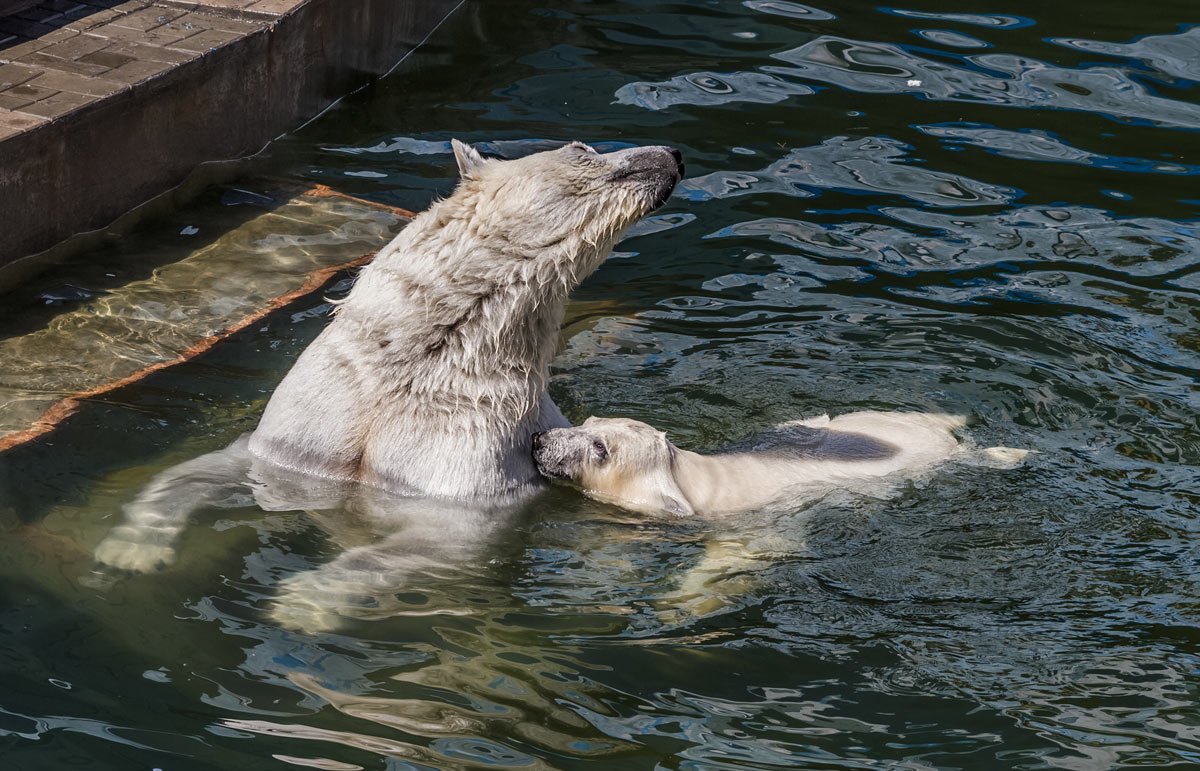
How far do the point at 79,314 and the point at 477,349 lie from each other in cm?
289

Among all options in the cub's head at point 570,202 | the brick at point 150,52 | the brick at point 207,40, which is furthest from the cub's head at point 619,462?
the brick at point 207,40

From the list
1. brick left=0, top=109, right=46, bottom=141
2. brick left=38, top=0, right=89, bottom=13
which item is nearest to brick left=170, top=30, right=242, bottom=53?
brick left=38, top=0, right=89, bottom=13

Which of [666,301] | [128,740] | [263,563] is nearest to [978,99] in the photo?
[666,301]

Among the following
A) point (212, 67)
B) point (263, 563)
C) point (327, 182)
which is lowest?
point (263, 563)

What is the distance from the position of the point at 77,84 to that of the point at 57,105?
0.39 metres

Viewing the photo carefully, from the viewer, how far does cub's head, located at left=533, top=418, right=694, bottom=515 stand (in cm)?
557

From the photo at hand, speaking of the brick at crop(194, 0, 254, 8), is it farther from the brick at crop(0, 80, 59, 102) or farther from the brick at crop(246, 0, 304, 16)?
the brick at crop(0, 80, 59, 102)

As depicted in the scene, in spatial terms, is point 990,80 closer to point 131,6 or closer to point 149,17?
point 149,17

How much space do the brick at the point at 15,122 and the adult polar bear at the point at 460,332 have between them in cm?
274

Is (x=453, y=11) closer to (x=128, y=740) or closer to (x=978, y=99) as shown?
(x=978, y=99)

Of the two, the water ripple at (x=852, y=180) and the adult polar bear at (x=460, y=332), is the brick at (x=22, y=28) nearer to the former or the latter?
the water ripple at (x=852, y=180)

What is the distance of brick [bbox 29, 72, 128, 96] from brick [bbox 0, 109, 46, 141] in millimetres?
480

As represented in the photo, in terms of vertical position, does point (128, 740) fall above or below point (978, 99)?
below

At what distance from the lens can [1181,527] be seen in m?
5.68
